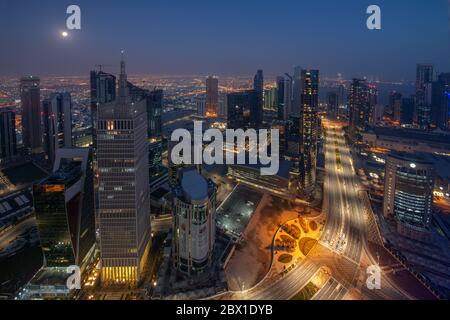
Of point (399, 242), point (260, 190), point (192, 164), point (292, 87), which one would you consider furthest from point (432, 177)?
point (292, 87)

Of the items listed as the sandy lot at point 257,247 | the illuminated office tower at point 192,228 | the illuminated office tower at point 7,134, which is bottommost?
the sandy lot at point 257,247

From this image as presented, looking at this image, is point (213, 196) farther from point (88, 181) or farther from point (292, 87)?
point (292, 87)

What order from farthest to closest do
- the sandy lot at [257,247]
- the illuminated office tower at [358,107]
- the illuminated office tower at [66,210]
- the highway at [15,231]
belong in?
the illuminated office tower at [358,107] < the highway at [15,231] < the sandy lot at [257,247] < the illuminated office tower at [66,210]

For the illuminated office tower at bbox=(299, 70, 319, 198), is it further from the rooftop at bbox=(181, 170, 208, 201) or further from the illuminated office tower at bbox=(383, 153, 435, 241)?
the rooftop at bbox=(181, 170, 208, 201)

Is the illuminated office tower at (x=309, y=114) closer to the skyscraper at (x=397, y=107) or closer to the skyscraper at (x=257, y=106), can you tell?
the skyscraper at (x=257, y=106)

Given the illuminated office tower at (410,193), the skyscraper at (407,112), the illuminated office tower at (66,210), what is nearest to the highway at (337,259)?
the illuminated office tower at (410,193)

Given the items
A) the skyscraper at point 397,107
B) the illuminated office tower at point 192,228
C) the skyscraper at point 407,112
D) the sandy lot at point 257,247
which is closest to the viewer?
the illuminated office tower at point 192,228

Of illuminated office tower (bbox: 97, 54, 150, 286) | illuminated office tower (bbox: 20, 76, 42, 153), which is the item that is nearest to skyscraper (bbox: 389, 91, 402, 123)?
illuminated office tower (bbox: 97, 54, 150, 286)
